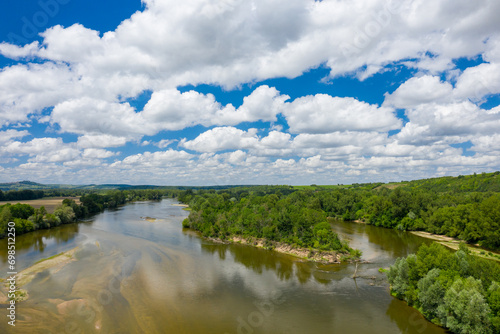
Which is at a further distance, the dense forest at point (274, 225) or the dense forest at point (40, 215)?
the dense forest at point (40, 215)

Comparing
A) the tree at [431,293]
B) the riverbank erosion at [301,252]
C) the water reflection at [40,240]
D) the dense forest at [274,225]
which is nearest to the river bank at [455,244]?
the dense forest at [274,225]

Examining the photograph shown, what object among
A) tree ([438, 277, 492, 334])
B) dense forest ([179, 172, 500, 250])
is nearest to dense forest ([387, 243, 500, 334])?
tree ([438, 277, 492, 334])

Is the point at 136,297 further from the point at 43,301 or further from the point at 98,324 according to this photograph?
the point at 43,301

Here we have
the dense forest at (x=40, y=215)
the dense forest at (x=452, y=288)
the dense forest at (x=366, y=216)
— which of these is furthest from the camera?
the dense forest at (x=40, y=215)

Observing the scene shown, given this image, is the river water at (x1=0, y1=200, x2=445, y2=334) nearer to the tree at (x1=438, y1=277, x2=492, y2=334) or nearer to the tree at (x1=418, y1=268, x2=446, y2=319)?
the tree at (x1=418, y1=268, x2=446, y2=319)

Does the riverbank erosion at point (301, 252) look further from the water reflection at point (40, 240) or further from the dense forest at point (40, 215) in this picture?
the dense forest at point (40, 215)

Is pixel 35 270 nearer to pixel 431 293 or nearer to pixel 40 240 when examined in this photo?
pixel 40 240

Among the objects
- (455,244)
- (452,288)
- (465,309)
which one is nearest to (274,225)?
(452,288)
